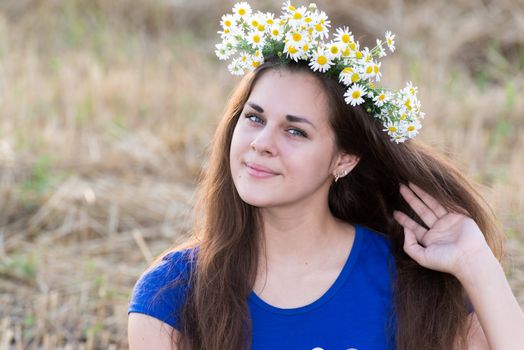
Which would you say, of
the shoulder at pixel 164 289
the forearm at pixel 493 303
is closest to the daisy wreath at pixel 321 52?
the forearm at pixel 493 303

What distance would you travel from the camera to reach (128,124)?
23.3ft

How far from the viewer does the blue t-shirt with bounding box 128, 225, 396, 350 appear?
3184 millimetres

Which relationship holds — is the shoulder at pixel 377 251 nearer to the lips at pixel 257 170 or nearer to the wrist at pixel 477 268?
the wrist at pixel 477 268

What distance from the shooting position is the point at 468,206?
3479mm

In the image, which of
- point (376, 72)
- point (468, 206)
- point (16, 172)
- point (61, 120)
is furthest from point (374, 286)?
point (61, 120)

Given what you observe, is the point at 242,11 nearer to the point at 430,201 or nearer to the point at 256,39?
the point at 256,39

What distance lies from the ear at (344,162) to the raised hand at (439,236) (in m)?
0.24

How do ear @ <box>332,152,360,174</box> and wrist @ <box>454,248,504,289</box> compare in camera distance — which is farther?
ear @ <box>332,152,360,174</box>

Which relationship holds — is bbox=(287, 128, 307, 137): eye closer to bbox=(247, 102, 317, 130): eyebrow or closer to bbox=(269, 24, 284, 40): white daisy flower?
bbox=(247, 102, 317, 130): eyebrow

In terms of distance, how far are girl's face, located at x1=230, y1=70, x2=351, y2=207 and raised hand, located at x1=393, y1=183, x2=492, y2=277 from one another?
0.44m

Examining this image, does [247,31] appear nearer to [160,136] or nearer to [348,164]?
[348,164]

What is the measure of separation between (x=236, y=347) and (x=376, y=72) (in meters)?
0.99

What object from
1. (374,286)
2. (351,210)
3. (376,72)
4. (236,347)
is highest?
(376,72)

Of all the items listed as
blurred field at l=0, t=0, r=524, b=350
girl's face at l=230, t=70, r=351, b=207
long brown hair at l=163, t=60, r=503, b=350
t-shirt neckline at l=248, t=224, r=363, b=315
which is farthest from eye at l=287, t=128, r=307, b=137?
blurred field at l=0, t=0, r=524, b=350
